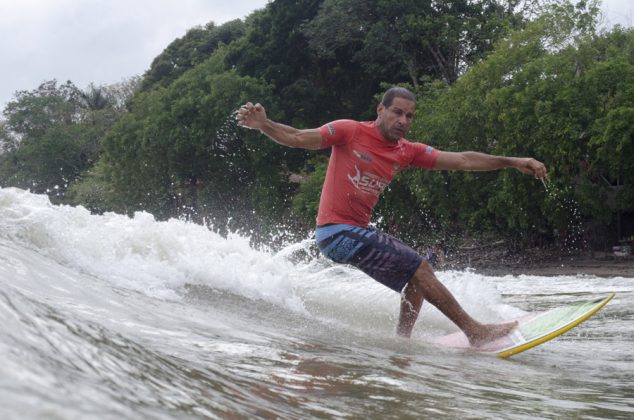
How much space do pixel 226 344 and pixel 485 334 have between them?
2098 millimetres

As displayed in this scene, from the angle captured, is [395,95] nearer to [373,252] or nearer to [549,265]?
[373,252]

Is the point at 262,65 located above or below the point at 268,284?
above

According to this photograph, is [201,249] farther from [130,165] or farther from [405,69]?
[130,165]

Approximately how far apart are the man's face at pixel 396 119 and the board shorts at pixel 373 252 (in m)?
0.64

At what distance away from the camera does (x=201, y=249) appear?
827 cm

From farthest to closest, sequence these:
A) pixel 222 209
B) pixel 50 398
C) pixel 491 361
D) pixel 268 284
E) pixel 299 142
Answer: pixel 222 209 < pixel 268 284 < pixel 299 142 < pixel 491 361 < pixel 50 398

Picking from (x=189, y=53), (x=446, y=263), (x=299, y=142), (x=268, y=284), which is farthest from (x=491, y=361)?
(x=189, y=53)

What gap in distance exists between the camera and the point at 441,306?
5109 mm

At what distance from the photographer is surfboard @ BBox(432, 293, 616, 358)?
4762mm

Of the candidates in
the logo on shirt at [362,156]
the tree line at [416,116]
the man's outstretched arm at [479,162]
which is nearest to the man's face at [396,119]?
the logo on shirt at [362,156]

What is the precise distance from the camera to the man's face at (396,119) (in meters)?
5.21

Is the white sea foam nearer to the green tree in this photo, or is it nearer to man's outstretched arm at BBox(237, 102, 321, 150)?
man's outstretched arm at BBox(237, 102, 321, 150)

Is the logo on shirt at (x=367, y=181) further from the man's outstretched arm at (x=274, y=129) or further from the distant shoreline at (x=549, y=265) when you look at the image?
the distant shoreline at (x=549, y=265)

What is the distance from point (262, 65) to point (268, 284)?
31.7 meters
